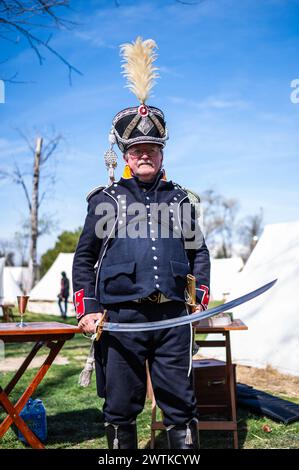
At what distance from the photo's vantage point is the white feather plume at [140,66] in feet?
9.70

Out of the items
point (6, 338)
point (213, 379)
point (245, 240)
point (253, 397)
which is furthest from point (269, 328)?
point (245, 240)

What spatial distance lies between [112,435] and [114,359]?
1.25ft

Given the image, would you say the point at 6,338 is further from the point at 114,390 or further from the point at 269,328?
the point at 269,328

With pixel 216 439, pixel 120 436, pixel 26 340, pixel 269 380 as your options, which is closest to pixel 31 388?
pixel 26 340

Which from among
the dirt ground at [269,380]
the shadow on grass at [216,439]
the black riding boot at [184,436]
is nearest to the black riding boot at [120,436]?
the black riding boot at [184,436]

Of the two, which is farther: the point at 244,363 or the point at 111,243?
the point at 244,363

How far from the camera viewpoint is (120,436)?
2680 mm

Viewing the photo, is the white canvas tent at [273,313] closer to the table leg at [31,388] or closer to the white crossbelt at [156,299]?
the table leg at [31,388]

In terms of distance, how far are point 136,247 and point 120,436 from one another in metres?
0.95

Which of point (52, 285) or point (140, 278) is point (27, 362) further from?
point (52, 285)

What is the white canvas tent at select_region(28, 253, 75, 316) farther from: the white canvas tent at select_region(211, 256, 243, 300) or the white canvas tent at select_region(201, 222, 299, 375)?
the white canvas tent at select_region(201, 222, 299, 375)

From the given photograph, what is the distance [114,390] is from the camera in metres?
2.67

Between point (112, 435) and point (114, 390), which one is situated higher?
point (114, 390)
